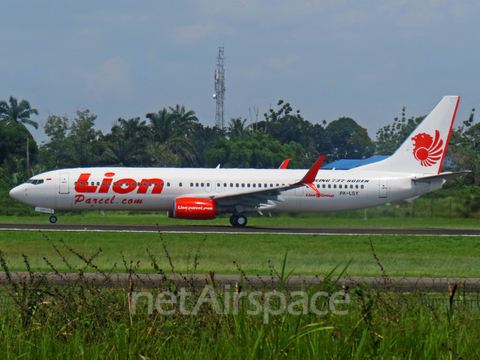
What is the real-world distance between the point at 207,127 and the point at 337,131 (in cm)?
4674

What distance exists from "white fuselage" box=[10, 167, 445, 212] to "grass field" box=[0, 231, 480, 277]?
20.7 feet

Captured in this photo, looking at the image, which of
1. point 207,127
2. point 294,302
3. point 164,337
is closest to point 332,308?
point 294,302

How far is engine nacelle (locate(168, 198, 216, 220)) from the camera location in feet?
122

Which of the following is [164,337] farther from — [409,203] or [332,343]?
[409,203]

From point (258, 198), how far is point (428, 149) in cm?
1191

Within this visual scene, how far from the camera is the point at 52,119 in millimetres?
127625

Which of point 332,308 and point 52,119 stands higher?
point 52,119

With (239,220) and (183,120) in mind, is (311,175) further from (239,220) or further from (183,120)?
(183,120)

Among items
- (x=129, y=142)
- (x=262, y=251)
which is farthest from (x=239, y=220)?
(x=129, y=142)

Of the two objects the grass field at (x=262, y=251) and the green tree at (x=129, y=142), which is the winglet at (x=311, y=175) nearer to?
the grass field at (x=262, y=251)

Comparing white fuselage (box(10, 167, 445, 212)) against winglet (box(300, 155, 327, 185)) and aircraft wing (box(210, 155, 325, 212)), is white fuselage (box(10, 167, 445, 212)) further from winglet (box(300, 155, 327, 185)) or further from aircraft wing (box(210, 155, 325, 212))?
winglet (box(300, 155, 327, 185))

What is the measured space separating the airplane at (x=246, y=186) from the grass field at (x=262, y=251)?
6179 mm

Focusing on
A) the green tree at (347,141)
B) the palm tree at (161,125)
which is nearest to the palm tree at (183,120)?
the palm tree at (161,125)

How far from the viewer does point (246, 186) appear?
131 ft
